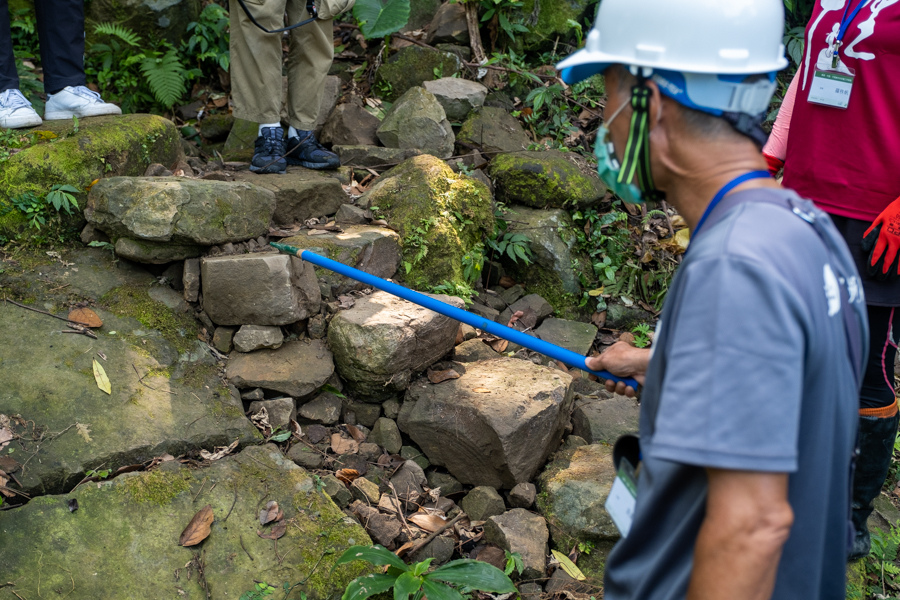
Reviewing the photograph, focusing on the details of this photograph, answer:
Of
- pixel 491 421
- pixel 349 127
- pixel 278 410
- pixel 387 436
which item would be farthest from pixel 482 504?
pixel 349 127

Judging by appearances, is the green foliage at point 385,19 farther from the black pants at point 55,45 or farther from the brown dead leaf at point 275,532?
the brown dead leaf at point 275,532

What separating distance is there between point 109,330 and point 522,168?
10.6ft

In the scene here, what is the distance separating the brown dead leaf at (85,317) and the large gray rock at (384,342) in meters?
1.15

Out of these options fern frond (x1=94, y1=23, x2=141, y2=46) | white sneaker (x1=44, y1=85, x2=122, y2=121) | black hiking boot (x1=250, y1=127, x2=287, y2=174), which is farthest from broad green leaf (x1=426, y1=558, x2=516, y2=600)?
fern frond (x1=94, y1=23, x2=141, y2=46)

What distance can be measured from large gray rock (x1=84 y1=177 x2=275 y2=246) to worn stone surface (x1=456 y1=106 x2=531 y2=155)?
8.02 ft

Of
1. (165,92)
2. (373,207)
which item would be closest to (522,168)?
(373,207)

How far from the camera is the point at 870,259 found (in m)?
2.38

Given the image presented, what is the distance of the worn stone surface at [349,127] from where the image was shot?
5480 mm

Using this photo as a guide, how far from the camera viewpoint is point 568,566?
3.01 m

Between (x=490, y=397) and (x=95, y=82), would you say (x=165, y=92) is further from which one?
(x=490, y=397)

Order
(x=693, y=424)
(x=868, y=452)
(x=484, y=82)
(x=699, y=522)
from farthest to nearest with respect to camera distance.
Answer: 1. (x=484, y=82)
2. (x=868, y=452)
3. (x=699, y=522)
4. (x=693, y=424)

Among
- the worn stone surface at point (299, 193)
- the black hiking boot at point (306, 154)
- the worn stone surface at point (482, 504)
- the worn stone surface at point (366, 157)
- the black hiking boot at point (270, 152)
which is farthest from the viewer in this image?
the worn stone surface at point (366, 157)

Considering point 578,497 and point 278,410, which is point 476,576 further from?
point 278,410

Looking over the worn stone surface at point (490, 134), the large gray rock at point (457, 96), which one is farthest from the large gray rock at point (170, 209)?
the large gray rock at point (457, 96)
